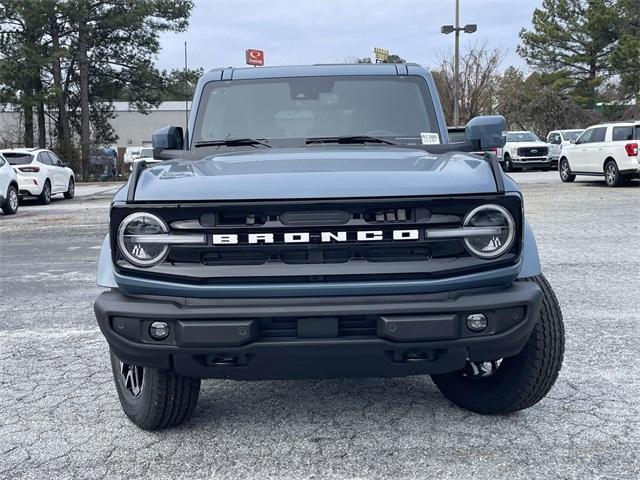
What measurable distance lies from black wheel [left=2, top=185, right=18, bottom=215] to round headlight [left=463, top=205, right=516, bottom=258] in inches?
595

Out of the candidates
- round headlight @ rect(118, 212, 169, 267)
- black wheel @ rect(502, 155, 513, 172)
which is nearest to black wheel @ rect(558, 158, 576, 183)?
black wheel @ rect(502, 155, 513, 172)

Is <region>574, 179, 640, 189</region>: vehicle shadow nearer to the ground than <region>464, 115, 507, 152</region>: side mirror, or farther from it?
nearer to the ground

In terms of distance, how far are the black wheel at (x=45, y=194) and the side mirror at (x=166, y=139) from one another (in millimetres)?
16203

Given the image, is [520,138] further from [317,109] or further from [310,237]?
[310,237]

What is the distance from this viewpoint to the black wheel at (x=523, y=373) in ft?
11.2

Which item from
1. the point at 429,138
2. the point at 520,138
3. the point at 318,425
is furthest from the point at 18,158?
the point at 520,138

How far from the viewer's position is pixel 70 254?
33.0 ft

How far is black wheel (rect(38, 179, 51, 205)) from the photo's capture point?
773 inches

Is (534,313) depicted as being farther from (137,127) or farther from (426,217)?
(137,127)

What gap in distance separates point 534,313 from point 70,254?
826 cm

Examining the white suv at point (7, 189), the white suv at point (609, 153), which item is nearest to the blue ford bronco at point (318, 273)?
the white suv at point (7, 189)

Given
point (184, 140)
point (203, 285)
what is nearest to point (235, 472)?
point (203, 285)

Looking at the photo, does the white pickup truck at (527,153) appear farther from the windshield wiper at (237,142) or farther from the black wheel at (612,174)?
the windshield wiper at (237,142)

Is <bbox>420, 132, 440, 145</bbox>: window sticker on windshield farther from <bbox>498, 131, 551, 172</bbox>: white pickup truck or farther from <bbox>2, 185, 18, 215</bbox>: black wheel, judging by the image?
<bbox>498, 131, 551, 172</bbox>: white pickup truck
